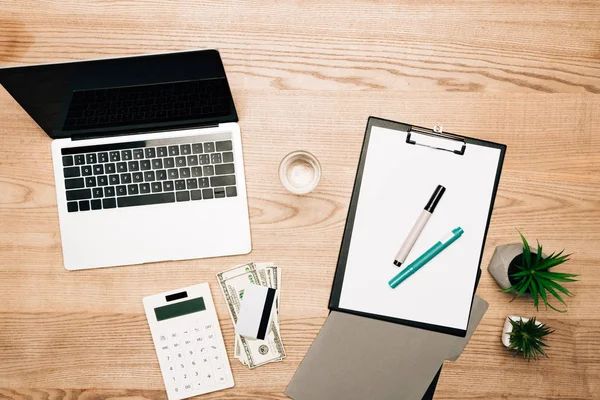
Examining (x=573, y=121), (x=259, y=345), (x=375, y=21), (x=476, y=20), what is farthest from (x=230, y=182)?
(x=573, y=121)

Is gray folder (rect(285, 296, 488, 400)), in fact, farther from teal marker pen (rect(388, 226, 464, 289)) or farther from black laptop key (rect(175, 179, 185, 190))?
black laptop key (rect(175, 179, 185, 190))

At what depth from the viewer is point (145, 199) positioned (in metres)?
0.91

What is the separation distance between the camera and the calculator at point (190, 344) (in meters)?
0.93

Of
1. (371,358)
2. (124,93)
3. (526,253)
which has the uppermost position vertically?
(124,93)

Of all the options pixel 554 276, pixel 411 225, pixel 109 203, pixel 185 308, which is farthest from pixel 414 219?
pixel 109 203

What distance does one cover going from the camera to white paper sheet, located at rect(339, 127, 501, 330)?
2.99 feet

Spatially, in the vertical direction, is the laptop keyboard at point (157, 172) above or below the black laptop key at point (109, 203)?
above

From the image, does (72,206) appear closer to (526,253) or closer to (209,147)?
Result: (209,147)

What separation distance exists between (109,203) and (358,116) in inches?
20.5

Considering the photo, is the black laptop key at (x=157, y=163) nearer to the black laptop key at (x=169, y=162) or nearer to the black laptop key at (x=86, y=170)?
the black laptop key at (x=169, y=162)

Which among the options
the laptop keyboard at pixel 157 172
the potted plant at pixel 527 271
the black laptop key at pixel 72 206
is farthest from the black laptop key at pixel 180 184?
the potted plant at pixel 527 271

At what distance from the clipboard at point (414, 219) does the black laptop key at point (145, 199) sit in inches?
14.0

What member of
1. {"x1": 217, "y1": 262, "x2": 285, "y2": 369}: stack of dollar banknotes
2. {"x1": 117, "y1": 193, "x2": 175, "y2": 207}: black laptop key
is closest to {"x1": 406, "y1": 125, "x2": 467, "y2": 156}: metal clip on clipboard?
{"x1": 217, "y1": 262, "x2": 285, "y2": 369}: stack of dollar banknotes

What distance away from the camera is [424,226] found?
2.98ft
